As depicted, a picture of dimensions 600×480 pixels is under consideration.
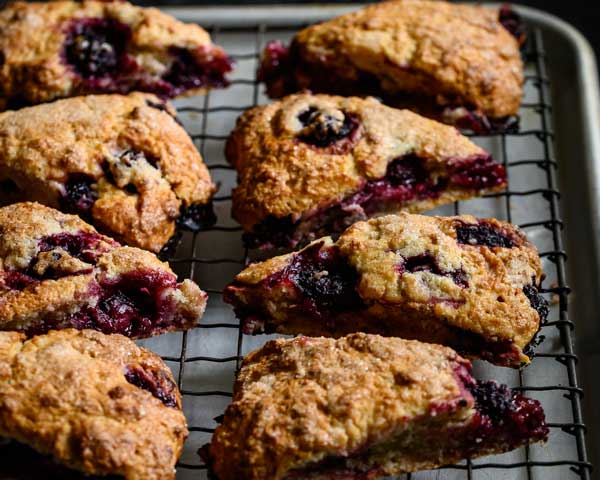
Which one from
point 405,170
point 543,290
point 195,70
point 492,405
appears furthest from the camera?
point 195,70

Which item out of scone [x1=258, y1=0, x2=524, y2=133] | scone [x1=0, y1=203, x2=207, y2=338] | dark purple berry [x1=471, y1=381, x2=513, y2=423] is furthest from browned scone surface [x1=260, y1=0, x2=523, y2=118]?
dark purple berry [x1=471, y1=381, x2=513, y2=423]

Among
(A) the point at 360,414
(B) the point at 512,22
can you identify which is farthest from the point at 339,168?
(B) the point at 512,22

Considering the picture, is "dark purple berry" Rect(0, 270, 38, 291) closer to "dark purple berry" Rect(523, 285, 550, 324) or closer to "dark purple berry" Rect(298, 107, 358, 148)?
"dark purple berry" Rect(298, 107, 358, 148)

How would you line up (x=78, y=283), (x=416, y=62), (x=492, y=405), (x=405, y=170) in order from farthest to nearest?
(x=416, y=62) < (x=405, y=170) < (x=78, y=283) < (x=492, y=405)

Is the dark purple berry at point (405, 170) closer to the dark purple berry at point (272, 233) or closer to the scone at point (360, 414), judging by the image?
the dark purple berry at point (272, 233)

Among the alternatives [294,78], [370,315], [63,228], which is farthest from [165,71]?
[370,315]

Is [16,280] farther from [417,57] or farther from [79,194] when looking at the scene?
[417,57]
